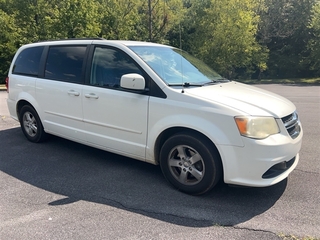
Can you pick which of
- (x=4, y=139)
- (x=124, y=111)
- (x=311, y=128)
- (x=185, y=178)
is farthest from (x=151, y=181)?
(x=311, y=128)

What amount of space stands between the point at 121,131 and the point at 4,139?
330 cm

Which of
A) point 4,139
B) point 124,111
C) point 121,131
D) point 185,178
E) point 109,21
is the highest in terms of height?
point 109,21

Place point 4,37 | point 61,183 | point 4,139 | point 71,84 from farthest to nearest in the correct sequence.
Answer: point 4,37 → point 4,139 → point 71,84 → point 61,183

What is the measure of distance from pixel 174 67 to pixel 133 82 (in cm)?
80

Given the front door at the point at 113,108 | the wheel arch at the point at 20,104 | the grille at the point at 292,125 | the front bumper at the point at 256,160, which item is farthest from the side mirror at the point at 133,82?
the wheel arch at the point at 20,104

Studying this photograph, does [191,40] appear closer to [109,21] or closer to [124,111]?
[109,21]

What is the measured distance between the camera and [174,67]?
449 centimetres

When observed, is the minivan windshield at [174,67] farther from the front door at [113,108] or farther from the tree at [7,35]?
the tree at [7,35]

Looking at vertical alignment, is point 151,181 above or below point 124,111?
below

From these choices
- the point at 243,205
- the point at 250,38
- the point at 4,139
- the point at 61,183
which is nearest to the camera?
the point at 243,205

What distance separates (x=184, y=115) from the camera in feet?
12.3

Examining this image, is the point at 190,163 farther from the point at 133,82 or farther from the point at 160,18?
the point at 160,18

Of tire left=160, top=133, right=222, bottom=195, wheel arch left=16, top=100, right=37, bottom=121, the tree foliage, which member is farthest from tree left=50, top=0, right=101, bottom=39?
tire left=160, top=133, right=222, bottom=195

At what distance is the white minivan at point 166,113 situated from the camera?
3.48 meters
